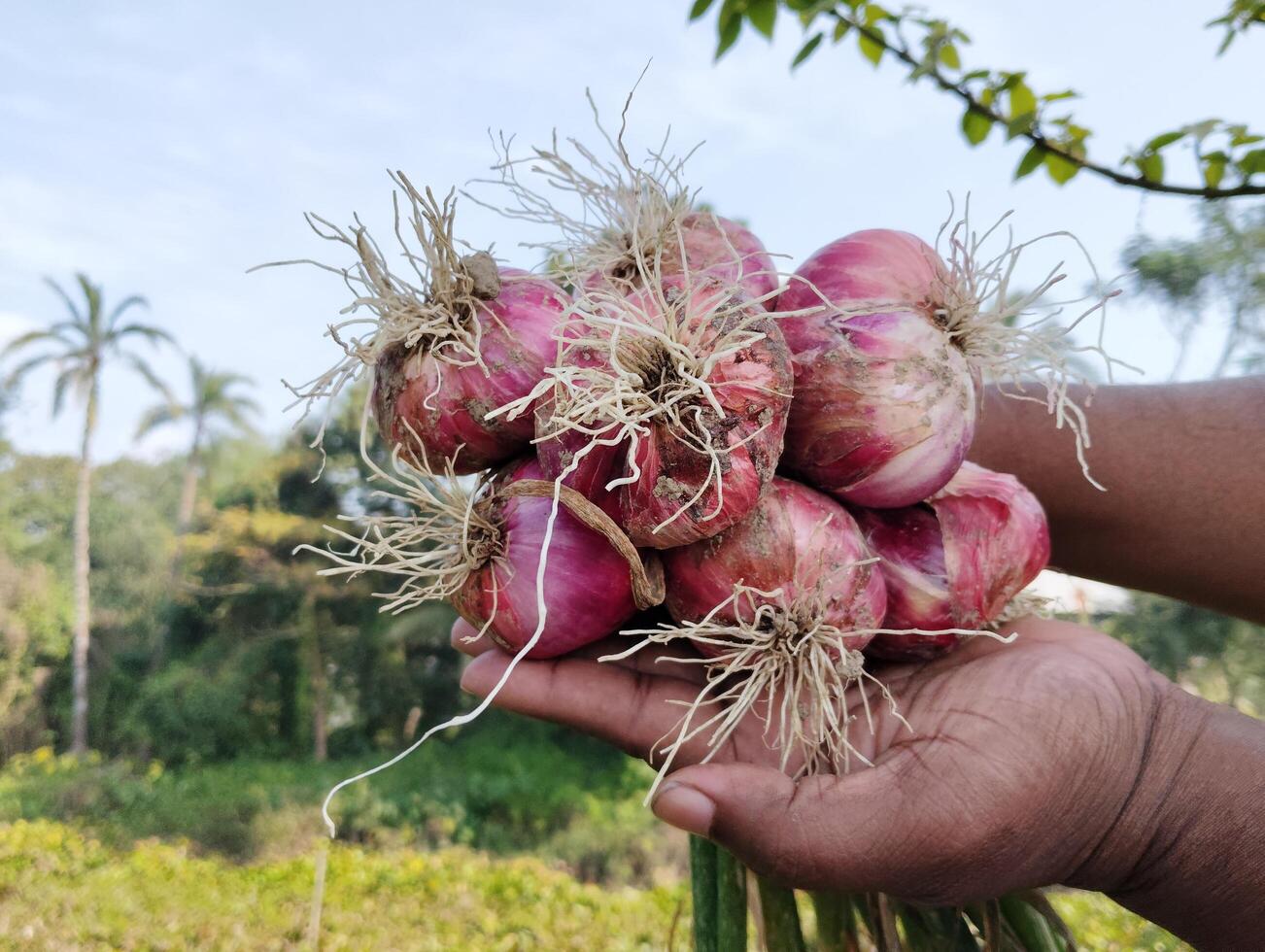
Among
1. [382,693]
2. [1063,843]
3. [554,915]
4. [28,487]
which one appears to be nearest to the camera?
[1063,843]

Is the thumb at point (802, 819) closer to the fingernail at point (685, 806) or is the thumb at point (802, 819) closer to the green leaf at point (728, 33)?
the fingernail at point (685, 806)

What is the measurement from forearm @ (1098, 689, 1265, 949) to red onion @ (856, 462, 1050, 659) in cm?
29

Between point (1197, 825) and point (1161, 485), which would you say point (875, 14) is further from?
point (1197, 825)

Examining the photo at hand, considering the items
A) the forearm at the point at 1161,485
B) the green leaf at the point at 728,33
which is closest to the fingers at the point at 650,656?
the forearm at the point at 1161,485

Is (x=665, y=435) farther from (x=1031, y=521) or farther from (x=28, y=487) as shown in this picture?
(x=28, y=487)

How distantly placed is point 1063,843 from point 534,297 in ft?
3.44

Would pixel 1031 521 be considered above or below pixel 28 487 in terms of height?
above

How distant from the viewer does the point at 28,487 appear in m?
24.9

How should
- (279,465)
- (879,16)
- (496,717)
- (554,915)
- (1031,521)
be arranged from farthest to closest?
(279,465) < (496,717) < (554,915) < (879,16) < (1031,521)

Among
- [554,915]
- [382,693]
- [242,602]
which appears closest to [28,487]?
[242,602]

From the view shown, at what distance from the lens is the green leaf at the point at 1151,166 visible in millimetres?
1753

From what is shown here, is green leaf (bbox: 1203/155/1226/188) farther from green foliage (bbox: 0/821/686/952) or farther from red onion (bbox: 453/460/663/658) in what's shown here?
green foliage (bbox: 0/821/686/952)

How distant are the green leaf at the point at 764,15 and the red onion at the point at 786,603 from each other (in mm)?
1035

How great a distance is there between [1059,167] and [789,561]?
128 cm
